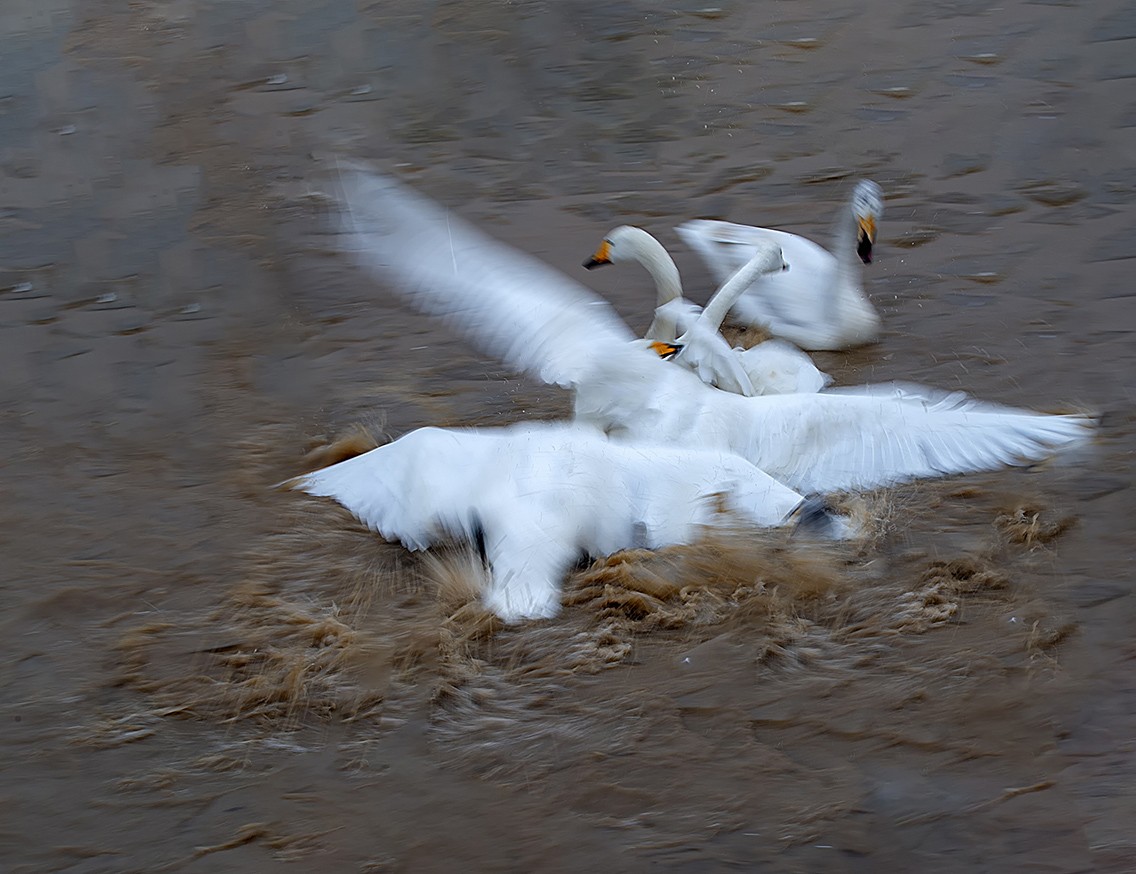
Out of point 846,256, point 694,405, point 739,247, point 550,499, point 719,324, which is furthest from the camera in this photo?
point 739,247

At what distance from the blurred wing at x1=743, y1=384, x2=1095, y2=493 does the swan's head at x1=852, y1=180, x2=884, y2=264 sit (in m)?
1.26

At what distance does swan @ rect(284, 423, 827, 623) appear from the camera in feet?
12.2

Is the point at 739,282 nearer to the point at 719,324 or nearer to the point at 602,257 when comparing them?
the point at 719,324

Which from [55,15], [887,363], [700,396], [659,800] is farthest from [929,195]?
[55,15]

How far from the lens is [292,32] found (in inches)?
356

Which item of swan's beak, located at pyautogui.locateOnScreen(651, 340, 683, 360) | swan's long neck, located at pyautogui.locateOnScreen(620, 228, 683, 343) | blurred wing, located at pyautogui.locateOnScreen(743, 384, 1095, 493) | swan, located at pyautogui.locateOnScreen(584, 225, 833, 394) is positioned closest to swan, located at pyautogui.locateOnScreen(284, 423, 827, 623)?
blurred wing, located at pyautogui.locateOnScreen(743, 384, 1095, 493)

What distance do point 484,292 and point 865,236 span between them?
1575 mm

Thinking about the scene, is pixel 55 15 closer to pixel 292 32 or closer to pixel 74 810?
pixel 292 32

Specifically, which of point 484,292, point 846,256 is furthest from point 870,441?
point 484,292

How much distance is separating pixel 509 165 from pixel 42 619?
399 centimetres

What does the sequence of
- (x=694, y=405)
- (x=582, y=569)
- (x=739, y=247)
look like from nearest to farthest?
(x=582, y=569) < (x=694, y=405) < (x=739, y=247)

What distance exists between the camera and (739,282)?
508 centimetres

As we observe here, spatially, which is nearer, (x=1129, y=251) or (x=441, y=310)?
(x=441, y=310)

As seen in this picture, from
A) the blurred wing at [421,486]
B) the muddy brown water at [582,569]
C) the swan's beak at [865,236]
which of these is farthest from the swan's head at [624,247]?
the blurred wing at [421,486]
